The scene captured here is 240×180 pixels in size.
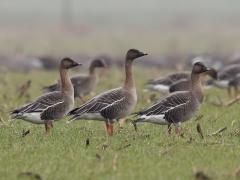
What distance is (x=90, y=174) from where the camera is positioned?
1111 cm

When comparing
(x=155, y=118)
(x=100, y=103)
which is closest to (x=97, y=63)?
(x=100, y=103)

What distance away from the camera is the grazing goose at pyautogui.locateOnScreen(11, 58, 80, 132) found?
14.4 metres

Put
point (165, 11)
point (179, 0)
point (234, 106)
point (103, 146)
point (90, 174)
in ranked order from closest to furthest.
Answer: point (90, 174), point (103, 146), point (234, 106), point (165, 11), point (179, 0)

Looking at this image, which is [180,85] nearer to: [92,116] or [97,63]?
[97,63]

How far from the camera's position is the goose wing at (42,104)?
14422mm

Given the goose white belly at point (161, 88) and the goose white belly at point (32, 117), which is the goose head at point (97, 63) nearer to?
the goose white belly at point (161, 88)

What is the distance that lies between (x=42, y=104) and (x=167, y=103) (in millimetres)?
2482

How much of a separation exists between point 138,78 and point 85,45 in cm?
2393

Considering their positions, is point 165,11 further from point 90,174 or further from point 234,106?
point 90,174

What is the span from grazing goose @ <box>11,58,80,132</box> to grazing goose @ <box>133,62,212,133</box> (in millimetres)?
1499

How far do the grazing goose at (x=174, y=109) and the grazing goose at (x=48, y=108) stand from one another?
1.50 m

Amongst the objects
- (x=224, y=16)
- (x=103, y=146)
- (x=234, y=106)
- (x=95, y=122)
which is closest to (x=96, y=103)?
(x=103, y=146)

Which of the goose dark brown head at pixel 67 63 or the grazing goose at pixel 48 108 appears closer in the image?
the grazing goose at pixel 48 108

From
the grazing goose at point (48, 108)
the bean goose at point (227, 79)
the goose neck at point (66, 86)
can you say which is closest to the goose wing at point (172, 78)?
the bean goose at point (227, 79)
